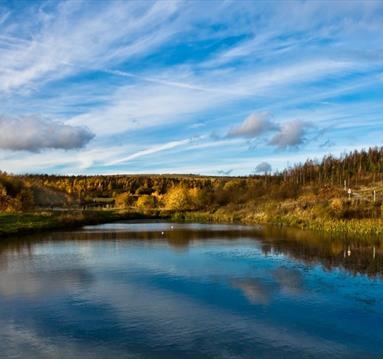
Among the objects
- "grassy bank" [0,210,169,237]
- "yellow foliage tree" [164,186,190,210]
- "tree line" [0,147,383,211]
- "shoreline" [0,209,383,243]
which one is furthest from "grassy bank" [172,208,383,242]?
"yellow foliage tree" [164,186,190,210]

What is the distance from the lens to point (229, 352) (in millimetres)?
11773

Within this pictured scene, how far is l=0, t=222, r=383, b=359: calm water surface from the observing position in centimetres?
1228

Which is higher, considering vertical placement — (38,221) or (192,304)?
(38,221)

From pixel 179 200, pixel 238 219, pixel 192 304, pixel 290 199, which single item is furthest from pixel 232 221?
pixel 192 304

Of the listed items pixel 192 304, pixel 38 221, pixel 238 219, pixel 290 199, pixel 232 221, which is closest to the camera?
pixel 192 304

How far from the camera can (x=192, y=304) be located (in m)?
16.8

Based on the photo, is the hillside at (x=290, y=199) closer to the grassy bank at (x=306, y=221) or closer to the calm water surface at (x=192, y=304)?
the grassy bank at (x=306, y=221)

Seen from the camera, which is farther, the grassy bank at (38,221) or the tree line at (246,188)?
the tree line at (246,188)

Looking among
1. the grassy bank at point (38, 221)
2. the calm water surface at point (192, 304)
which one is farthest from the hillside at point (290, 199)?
the calm water surface at point (192, 304)

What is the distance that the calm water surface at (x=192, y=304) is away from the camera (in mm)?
12281

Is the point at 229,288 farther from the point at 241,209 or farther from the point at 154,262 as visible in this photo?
the point at 241,209

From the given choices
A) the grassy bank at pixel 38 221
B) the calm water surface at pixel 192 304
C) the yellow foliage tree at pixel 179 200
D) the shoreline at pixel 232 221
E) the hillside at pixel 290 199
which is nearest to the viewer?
the calm water surface at pixel 192 304

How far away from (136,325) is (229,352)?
133 inches

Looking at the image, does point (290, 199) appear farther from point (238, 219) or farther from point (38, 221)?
point (38, 221)
